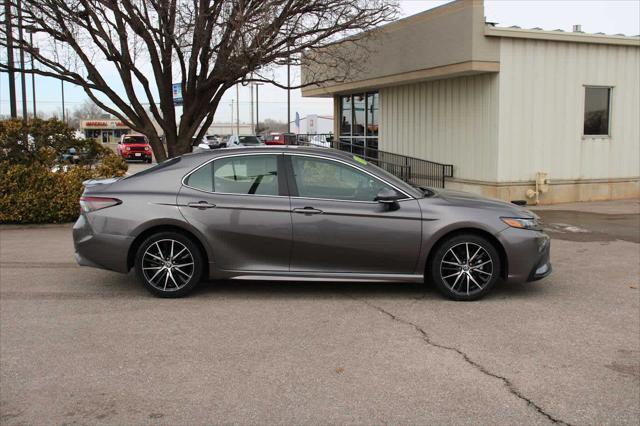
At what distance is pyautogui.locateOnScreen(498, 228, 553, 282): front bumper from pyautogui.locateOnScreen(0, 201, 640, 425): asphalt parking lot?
30 cm

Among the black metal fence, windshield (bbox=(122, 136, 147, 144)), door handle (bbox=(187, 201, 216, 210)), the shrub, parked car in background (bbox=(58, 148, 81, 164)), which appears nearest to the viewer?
door handle (bbox=(187, 201, 216, 210))

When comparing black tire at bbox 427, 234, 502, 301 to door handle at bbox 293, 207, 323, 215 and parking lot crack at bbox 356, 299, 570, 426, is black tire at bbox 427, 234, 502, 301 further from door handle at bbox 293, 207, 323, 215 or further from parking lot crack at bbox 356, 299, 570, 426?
door handle at bbox 293, 207, 323, 215

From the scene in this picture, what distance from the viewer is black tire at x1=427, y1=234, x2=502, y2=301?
20.7 feet

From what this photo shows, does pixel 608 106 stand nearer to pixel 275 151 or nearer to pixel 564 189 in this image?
pixel 564 189

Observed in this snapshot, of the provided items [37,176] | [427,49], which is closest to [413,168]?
[427,49]

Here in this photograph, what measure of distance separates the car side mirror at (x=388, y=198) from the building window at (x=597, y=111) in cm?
1051

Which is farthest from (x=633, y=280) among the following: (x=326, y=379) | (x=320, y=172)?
(x=326, y=379)

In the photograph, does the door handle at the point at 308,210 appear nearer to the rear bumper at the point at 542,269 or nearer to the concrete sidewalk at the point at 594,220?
the rear bumper at the point at 542,269

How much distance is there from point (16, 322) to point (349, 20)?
9.88 m

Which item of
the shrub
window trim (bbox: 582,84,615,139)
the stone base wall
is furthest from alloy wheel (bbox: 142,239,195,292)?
window trim (bbox: 582,84,615,139)

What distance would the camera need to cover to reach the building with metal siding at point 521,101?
13.9m

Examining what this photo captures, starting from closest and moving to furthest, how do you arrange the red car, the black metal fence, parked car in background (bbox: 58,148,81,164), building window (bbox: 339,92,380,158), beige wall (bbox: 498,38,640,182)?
1. parked car in background (bbox: 58,148,81,164)
2. beige wall (bbox: 498,38,640,182)
3. the black metal fence
4. building window (bbox: 339,92,380,158)
5. the red car

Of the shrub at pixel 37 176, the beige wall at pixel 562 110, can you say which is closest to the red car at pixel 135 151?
the shrub at pixel 37 176

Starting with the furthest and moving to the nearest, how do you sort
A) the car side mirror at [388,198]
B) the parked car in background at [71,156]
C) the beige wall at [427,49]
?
the beige wall at [427,49] → the parked car in background at [71,156] → the car side mirror at [388,198]
